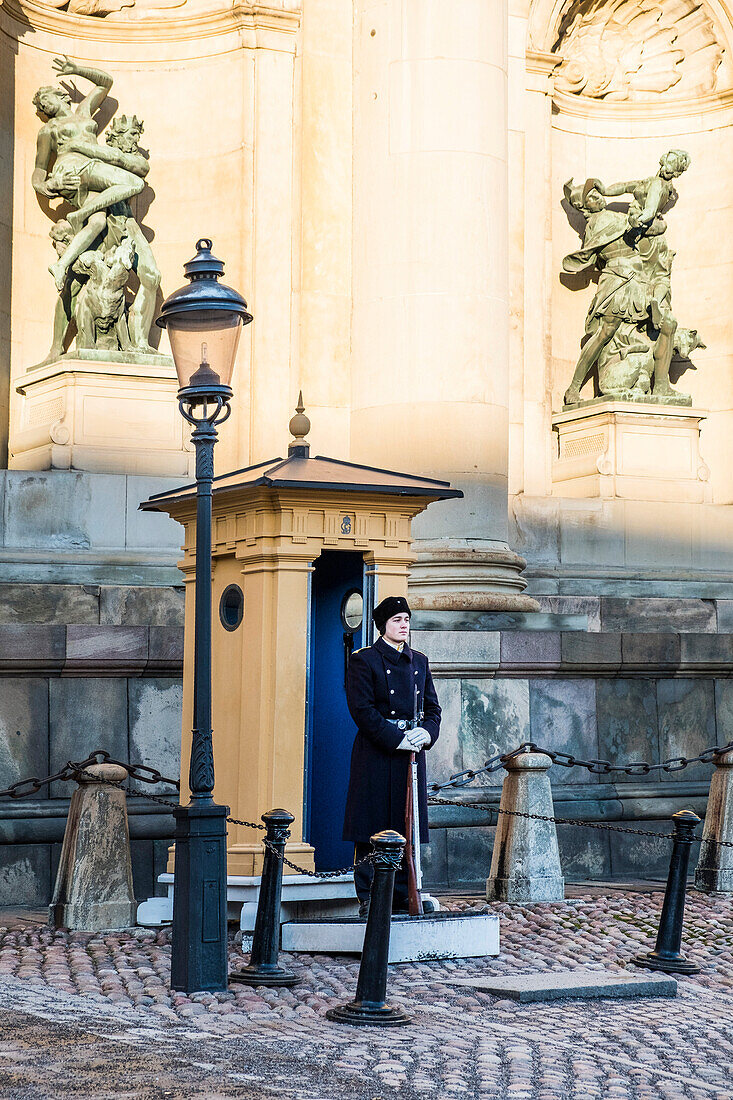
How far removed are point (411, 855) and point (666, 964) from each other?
154cm

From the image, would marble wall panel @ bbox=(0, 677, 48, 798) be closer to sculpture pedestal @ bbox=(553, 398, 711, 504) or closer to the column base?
the column base

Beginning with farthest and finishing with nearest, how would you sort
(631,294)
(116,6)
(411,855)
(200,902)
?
(631,294), (116,6), (411,855), (200,902)

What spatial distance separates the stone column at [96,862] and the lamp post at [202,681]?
1.89 metres

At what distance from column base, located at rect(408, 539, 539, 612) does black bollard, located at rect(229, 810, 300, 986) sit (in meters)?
6.01

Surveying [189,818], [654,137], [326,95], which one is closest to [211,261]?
[189,818]

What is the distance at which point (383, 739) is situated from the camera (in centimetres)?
977

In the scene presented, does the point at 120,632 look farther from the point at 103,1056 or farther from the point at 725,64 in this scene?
the point at 725,64

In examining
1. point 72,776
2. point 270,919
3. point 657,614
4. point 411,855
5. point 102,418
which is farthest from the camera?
point 657,614

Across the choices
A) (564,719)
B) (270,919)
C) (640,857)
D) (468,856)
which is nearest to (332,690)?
(270,919)

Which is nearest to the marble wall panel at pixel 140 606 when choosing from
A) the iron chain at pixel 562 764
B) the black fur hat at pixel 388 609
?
the iron chain at pixel 562 764

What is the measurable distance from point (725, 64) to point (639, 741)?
906 centimetres

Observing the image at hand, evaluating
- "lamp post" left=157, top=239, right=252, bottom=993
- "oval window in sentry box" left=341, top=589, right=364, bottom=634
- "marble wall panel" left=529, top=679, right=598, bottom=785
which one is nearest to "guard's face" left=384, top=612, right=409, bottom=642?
"oval window in sentry box" left=341, top=589, right=364, bottom=634

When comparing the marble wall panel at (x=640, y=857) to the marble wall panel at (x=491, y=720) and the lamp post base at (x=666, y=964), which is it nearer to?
the marble wall panel at (x=491, y=720)

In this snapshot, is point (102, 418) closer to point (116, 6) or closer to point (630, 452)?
point (116, 6)
